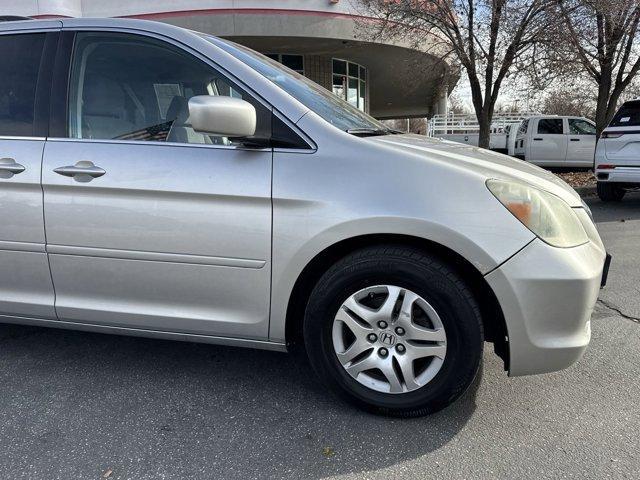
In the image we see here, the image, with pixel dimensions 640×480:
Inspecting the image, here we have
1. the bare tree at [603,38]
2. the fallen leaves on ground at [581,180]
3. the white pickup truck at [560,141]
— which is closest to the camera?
the bare tree at [603,38]

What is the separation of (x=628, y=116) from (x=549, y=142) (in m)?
5.83

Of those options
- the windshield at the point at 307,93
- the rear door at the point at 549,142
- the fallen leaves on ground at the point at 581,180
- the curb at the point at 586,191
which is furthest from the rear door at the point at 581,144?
the windshield at the point at 307,93

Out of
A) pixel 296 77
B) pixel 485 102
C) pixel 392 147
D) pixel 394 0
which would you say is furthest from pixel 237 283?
pixel 485 102

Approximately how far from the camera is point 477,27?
1065 cm

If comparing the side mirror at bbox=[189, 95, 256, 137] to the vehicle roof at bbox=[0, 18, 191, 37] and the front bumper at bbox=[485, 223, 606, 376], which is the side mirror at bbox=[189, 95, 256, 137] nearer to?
the vehicle roof at bbox=[0, 18, 191, 37]

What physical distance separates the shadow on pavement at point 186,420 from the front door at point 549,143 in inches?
483

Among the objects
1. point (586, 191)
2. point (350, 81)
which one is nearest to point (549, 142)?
point (586, 191)

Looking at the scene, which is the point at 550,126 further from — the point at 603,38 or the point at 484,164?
the point at 484,164

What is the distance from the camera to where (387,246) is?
224 centimetres

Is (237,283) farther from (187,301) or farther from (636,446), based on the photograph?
(636,446)

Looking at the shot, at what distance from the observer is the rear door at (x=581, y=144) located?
1303 centimetres

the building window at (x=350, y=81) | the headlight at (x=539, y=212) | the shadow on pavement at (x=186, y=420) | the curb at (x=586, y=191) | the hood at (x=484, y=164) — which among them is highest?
the building window at (x=350, y=81)

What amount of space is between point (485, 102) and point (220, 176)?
11.1 meters

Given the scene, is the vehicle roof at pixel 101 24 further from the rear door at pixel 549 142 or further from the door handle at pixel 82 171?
the rear door at pixel 549 142
